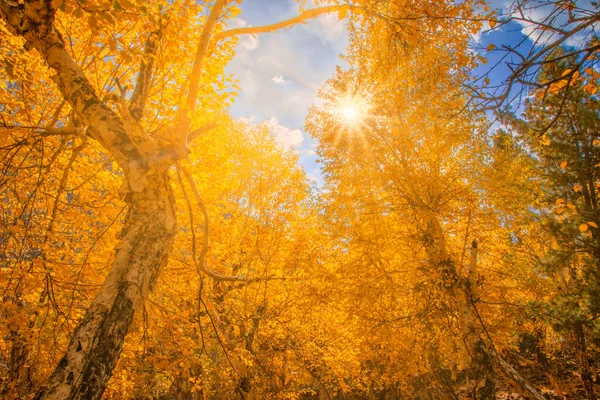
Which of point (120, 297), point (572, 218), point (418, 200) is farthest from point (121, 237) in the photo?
point (572, 218)

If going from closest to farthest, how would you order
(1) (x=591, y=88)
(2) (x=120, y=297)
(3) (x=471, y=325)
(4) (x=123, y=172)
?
(2) (x=120, y=297)
(4) (x=123, y=172)
(1) (x=591, y=88)
(3) (x=471, y=325)

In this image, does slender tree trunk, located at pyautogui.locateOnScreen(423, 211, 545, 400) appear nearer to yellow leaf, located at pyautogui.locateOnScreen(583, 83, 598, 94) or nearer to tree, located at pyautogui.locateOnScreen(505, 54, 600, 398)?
tree, located at pyautogui.locateOnScreen(505, 54, 600, 398)

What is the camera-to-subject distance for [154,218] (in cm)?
242

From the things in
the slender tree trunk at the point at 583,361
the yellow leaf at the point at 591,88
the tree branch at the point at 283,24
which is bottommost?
the slender tree trunk at the point at 583,361

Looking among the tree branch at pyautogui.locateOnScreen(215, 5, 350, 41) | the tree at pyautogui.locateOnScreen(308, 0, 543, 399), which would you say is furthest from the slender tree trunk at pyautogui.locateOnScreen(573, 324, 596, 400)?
the tree branch at pyautogui.locateOnScreen(215, 5, 350, 41)

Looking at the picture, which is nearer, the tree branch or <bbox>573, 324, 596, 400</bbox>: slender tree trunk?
the tree branch

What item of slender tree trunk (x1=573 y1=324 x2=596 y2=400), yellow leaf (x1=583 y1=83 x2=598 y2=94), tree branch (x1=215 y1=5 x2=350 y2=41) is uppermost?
tree branch (x1=215 y1=5 x2=350 y2=41)

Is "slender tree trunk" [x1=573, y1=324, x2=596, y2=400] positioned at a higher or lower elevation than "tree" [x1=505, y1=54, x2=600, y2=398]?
lower

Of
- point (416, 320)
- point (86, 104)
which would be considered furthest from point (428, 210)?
point (86, 104)

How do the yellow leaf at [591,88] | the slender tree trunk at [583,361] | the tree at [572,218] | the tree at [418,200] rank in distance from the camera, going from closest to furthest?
the yellow leaf at [591,88]
the tree at [418,200]
the tree at [572,218]
the slender tree trunk at [583,361]

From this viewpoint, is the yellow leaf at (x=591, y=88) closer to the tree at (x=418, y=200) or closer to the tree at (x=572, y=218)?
the tree at (x=418, y=200)

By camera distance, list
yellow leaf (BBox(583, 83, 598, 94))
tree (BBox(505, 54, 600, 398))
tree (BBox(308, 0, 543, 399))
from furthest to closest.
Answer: tree (BBox(505, 54, 600, 398))
tree (BBox(308, 0, 543, 399))
yellow leaf (BBox(583, 83, 598, 94))

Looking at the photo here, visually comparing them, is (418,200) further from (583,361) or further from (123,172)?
(583,361)

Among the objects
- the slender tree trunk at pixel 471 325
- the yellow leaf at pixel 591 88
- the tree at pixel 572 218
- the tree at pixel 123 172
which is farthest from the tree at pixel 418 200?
the tree at pixel 123 172
